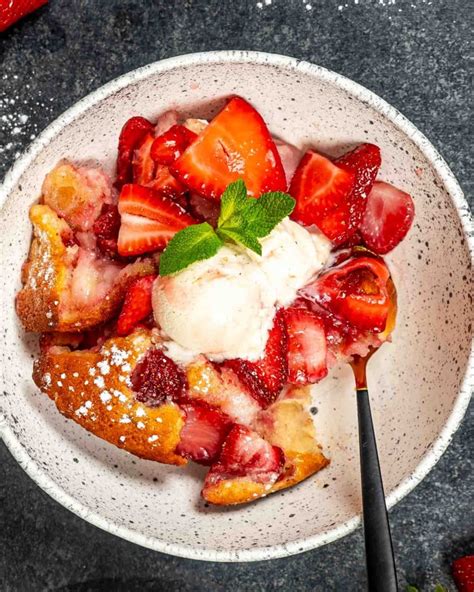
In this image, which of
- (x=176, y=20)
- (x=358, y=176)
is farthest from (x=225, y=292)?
(x=176, y=20)

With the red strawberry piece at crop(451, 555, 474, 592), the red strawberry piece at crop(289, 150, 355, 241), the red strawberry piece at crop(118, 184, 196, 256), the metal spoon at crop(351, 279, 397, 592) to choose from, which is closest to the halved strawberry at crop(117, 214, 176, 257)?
the red strawberry piece at crop(118, 184, 196, 256)

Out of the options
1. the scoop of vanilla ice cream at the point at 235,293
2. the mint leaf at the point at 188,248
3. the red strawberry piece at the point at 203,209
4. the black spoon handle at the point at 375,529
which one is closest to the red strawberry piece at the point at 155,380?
the scoop of vanilla ice cream at the point at 235,293

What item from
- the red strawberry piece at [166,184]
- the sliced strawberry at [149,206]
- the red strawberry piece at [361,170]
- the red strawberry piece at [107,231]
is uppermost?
the red strawberry piece at [361,170]

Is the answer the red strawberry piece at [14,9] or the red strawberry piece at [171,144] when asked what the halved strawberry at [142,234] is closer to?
the red strawberry piece at [171,144]

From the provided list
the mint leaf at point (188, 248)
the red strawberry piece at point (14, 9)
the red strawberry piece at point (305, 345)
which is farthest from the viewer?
the red strawberry piece at point (14, 9)

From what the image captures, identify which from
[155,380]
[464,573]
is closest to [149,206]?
[155,380]

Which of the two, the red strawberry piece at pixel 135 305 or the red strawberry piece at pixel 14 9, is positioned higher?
the red strawberry piece at pixel 14 9

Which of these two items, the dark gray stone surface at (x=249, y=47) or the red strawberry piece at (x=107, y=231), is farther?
the dark gray stone surface at (x=249, y=47)

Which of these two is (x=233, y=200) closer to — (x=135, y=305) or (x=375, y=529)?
(x=135, y=305)
